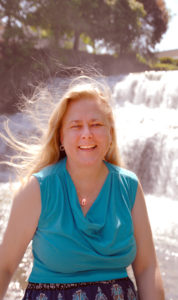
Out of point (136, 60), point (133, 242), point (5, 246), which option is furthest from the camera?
point (136, 60)

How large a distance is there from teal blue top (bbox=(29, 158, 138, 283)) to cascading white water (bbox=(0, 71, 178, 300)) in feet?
1.96

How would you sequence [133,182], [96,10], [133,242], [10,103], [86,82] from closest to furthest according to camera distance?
[133,242], [133,182], [86,82], [10,103], [96,10]

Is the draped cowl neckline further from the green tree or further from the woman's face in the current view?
the green tree

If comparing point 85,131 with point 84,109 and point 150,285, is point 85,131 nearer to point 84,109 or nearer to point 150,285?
point 84,109

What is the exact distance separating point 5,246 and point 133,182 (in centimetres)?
62

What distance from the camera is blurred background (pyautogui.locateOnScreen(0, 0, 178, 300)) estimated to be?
20.5 feet

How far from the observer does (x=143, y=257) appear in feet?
5.17

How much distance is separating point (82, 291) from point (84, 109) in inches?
29.2

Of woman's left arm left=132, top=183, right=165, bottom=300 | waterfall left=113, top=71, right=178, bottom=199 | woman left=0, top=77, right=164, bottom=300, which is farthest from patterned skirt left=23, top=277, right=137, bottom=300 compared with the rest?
waterfall left=113, top=71, right=178, bottom=199

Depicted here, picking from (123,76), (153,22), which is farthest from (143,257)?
(153,22)

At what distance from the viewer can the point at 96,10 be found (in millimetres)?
19812

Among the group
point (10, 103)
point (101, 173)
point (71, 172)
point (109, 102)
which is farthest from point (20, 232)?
point (10, 103)

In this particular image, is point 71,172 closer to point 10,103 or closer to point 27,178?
point 27,178

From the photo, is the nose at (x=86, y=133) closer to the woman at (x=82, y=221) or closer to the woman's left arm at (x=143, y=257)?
the woman at (x=82, y=221)
